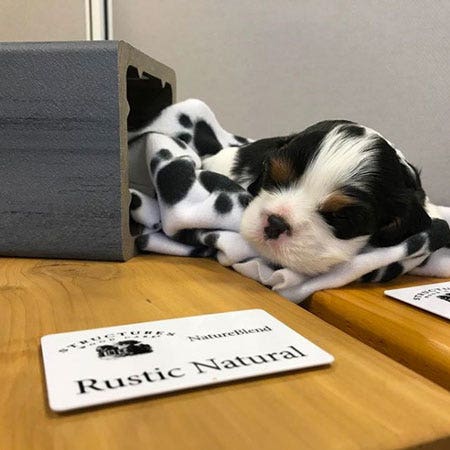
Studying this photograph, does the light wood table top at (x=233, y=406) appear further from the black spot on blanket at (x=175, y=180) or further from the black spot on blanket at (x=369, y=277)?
the black spot on blanket at (x=175, y=180)

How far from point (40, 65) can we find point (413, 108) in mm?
1073

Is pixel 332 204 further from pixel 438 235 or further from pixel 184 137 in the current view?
pixel 184 137

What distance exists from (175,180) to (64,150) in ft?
0.64

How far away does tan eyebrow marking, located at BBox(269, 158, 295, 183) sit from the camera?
89cm

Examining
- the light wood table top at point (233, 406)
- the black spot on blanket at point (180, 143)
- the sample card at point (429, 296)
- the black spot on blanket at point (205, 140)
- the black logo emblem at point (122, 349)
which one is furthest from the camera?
the black spot on blanket at point (205, 140)

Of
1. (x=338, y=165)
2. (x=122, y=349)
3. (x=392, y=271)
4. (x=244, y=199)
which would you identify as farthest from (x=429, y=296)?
(x=122, y=349)

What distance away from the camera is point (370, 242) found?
2.88 ft

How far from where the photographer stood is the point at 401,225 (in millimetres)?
867

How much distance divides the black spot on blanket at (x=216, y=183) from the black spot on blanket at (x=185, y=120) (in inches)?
7.9

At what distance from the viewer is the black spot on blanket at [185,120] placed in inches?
46.3

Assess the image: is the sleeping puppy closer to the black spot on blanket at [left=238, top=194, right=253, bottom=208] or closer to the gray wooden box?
the black spot on blanket at [left=238, top=194, right=253, bottom=208]

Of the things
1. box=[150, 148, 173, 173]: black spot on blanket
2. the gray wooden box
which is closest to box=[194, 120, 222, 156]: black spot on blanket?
box=[150, 148, 173, 173]: black spot on blanket

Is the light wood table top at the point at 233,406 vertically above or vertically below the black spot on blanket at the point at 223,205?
below

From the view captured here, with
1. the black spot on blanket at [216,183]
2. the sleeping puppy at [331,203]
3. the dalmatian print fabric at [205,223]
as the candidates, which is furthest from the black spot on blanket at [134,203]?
the sleeping puppy at [331,203]
